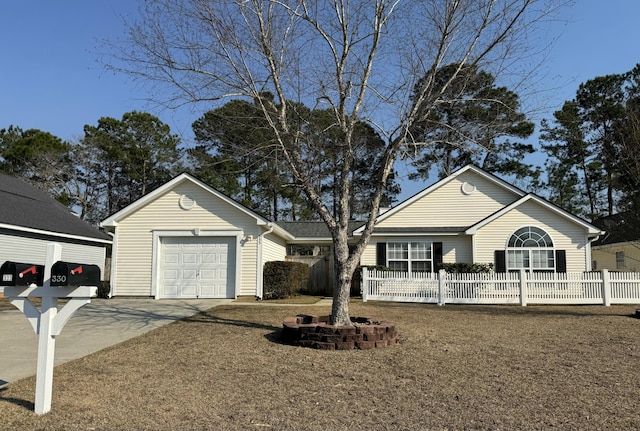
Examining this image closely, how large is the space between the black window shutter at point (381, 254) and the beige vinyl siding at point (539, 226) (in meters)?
3.50

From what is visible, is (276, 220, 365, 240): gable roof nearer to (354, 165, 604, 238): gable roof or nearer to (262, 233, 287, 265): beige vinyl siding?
(262, 233, 287, 265): beige vinyl siding

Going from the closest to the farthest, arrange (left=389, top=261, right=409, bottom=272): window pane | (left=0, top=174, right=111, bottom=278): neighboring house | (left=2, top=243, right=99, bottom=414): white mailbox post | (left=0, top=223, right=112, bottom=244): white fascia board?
(left=2, top=243, right=99, bottom=414): white mailbox post
(left=0, top=223, right=112, bottom=244): white fascia board
(left=0, top=174, right=111, bottom=278): neighboring house
(left=389, top=261, right=409, bottom=272): window pane

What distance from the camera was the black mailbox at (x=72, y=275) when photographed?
14.2 feet

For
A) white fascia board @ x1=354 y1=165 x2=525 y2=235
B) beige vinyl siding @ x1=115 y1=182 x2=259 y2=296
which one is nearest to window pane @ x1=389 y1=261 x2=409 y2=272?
white fascia board @ x1=354 y1=165 x2=525 y2=235

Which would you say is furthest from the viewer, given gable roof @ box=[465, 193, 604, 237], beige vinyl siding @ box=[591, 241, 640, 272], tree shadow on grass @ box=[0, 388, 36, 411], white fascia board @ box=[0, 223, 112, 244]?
beige vinyl siding @ box=[591, 241, 640, 272]

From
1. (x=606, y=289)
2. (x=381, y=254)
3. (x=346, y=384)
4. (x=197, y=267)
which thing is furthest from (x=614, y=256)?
(x=346, y=384)

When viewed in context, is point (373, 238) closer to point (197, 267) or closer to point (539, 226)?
point (539, 226)

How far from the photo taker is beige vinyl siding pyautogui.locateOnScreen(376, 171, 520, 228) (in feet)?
66.0

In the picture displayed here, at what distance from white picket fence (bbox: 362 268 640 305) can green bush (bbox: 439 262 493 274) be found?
2.45 metres

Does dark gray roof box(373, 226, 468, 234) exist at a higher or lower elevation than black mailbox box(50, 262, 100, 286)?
higher

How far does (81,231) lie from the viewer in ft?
76.1

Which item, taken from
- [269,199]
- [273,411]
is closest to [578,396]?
[273,411]

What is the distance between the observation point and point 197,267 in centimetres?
1716

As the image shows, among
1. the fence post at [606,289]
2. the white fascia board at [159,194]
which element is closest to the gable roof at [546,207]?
the fence post at [606,289]
